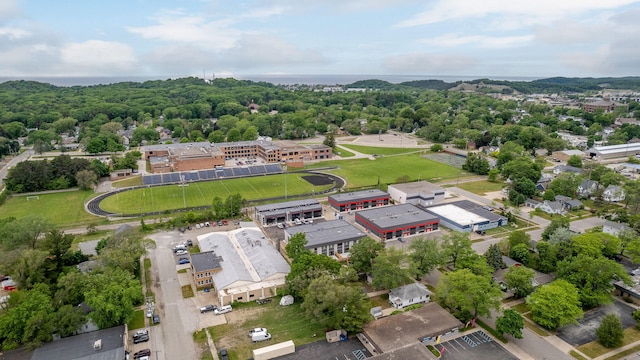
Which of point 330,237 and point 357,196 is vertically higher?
point 357,196

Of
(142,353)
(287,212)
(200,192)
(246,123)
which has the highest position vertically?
(246,123)

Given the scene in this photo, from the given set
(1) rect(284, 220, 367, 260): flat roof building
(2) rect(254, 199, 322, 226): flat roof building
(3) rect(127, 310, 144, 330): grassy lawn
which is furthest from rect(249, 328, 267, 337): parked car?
(2) rect(254, 199, 322, 226): flat roof building

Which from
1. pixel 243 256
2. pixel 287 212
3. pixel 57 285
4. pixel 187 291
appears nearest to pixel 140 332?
pixel 187 291

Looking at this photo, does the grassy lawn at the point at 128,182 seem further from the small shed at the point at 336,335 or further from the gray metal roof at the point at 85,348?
the small shed at the point at 336,335

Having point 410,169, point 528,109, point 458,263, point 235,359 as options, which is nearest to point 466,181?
point 410,169

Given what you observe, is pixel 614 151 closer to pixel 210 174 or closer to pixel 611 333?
pixel 611 333

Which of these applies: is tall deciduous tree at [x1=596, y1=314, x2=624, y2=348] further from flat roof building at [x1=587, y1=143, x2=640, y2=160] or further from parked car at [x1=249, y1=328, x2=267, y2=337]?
flat roof building at [x1=587, y1=143, x2=640, y2=160]

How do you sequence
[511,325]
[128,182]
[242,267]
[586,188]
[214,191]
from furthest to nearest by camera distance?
1. [128,182]
2. [214,191]
3. [586,188]
4. [242,267]
5. [511,325]
